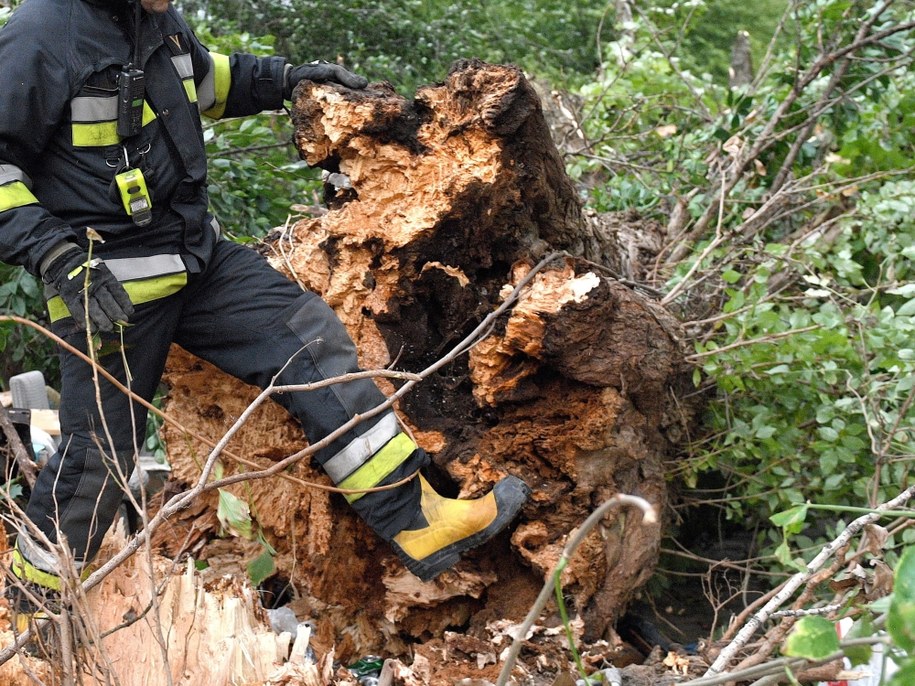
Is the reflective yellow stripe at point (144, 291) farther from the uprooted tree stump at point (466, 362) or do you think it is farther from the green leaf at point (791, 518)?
the green leaf at point (791, 518)

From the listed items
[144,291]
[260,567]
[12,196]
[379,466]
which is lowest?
[260,567]

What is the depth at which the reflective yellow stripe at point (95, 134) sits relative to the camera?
245cm

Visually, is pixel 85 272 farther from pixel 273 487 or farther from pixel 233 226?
pixel 233 226

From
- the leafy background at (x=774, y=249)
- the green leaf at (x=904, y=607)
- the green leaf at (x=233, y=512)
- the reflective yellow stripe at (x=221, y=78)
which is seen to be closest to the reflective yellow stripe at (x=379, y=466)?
the green leaf at (x=233, y=512)

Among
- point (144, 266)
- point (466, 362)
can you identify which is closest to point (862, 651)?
point (466, 362)

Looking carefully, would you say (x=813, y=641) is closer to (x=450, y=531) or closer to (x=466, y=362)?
(x=450, y=531)

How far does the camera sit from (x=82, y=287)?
2383 mm

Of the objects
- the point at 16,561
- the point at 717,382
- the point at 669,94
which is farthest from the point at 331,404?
the point at 669,94

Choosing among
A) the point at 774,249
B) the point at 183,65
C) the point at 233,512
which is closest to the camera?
the point at 233,512

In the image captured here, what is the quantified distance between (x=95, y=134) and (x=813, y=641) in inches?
84.6

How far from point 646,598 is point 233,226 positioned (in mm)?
2530

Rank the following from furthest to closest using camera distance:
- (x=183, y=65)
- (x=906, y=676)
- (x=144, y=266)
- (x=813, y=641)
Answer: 1. (x=183, y=65)
2. (x=144, y=266)
3. (x=813, y=641)
4. (x=906, y=676)

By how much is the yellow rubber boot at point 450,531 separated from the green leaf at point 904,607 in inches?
56.7

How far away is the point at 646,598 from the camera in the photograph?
3.43 m
